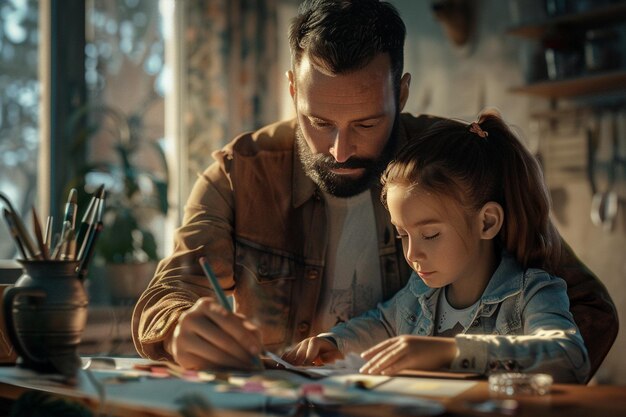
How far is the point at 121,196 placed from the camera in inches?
128

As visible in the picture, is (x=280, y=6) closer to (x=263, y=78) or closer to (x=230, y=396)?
(x=263, y=78)

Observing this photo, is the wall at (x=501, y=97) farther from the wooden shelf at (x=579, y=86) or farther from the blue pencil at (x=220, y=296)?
the blue pencil at (x=220, y=296)

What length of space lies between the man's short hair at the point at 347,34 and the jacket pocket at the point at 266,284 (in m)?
0.38

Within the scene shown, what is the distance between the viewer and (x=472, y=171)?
1314 mm

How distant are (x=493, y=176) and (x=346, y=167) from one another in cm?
27

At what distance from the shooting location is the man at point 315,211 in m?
1.39

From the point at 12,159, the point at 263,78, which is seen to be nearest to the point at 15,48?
the point at 12,159

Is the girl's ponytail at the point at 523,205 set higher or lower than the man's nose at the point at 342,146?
lower

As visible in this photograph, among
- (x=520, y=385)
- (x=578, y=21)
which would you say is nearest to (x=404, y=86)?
(x=520, y=385)

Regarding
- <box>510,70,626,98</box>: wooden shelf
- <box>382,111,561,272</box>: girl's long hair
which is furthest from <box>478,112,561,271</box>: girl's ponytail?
<box>510,70,626,98</box>: wooden shelf

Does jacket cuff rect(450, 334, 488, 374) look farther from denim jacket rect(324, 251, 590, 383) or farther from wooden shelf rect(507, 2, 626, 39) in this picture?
wooden shelf rect(507, 2, 626, 39)

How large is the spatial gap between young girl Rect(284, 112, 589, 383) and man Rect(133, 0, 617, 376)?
118 mm

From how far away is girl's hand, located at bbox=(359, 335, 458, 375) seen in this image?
0.97 metres

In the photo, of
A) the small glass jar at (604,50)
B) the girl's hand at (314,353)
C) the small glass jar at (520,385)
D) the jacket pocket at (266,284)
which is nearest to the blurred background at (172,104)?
the small glass jar at (604,50)
